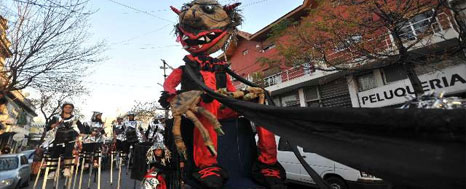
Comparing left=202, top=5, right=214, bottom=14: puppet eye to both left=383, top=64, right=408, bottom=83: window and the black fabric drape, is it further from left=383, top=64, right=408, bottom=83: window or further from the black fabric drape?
left=383, top=64, right=408, bottom=83: window

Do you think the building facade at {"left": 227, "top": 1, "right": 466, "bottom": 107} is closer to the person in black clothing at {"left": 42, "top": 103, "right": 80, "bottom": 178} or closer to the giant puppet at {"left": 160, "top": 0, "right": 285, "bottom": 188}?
the giant puppet at {"left": 160, "top": 0, "right": 285, "bottom": 188}

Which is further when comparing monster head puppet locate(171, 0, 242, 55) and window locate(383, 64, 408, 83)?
window locate(383, 64, 408, 83)

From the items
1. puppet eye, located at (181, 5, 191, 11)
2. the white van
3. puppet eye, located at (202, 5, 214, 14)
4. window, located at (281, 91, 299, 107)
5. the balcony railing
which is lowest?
the white van

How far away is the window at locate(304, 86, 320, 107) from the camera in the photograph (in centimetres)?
1401

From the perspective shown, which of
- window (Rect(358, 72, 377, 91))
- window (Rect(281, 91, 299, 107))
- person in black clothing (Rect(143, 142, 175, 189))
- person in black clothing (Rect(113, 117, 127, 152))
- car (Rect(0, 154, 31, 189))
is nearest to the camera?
person in black clothing (Rect(143, 142, 175, 189))

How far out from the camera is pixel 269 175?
2289mm

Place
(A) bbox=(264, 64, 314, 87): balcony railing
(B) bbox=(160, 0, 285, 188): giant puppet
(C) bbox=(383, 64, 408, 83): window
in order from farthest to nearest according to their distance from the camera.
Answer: (A) bbox=(264, 64, 314, 87): balcony railing < (C) bbox=(383, 64, 408, 83): window < (B) bbox=(160, 0, 285, 188): giant puppet

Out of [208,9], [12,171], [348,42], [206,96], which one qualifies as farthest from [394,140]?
[12,171]

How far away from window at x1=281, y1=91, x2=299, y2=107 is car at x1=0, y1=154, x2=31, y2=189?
13.9 meters

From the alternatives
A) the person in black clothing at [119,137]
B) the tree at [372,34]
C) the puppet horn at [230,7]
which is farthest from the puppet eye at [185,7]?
the person in black clothing at [119,137]

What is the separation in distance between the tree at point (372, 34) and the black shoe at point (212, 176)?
22.5ft

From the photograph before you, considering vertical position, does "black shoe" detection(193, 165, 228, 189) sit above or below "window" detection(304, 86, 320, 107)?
below

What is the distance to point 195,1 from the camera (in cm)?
306

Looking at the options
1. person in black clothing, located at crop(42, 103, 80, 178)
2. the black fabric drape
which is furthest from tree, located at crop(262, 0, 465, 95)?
person in black clothing, located at crop(42, 103, 80, 178)
